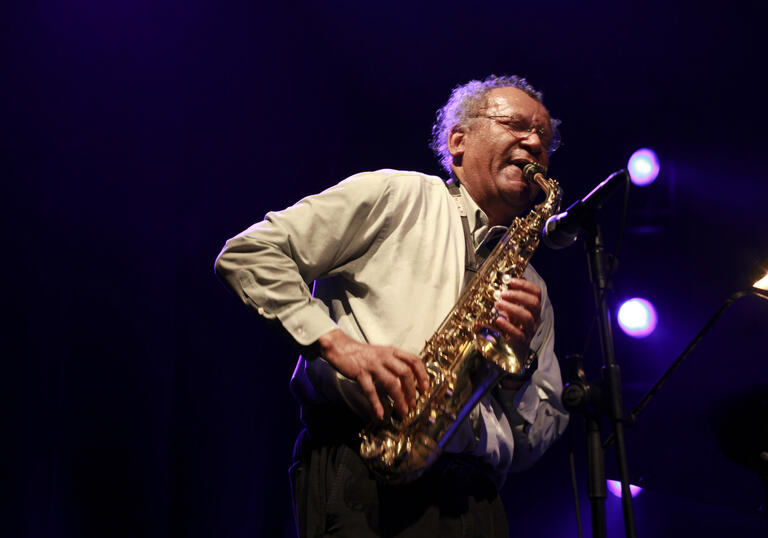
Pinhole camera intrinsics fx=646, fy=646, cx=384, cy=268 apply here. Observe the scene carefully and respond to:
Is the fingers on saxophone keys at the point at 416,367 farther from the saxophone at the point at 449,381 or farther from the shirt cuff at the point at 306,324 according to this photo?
the shirt cuff at the point at 306,324

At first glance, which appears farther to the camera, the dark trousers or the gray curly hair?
the gray curly hair

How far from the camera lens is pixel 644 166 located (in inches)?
184

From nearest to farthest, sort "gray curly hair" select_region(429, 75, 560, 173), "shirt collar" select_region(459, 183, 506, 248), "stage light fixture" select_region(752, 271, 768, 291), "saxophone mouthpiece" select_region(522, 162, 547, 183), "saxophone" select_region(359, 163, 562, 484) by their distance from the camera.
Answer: "saxophone" select_region(359, 163, 562, 484) < "stage light fixture" select_region(752, 271, 768, 291) < "shirt collar" select_region(459, 183, 506, 248) < "saxophone mouthpiece" select_region(522, 162, 547, 183) < "gray curly hair" select_region(429, 75, 560, 173)

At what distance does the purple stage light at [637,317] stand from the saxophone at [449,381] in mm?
2370

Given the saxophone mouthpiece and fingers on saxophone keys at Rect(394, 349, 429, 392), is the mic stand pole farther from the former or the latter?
the saxophone mouthpiece

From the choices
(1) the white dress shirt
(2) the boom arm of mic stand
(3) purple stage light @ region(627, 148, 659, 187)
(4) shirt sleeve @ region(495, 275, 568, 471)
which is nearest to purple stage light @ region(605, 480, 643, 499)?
(4) shirt sleeve @ region(495, 275, 568, 471)

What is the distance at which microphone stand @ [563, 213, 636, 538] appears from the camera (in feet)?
5.92

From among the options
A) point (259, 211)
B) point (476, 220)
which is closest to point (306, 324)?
point (476, 220)

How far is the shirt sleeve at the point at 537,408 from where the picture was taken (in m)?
2.50

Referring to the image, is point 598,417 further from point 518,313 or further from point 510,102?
point 510,102

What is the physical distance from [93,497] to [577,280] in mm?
3315

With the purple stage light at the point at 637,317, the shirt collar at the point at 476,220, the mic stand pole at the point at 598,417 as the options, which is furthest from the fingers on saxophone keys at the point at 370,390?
the purple stage light at the point at 637,317

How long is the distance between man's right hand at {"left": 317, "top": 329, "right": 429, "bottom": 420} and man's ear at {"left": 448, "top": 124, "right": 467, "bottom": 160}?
4.85ft

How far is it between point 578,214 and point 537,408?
0.95 metres
